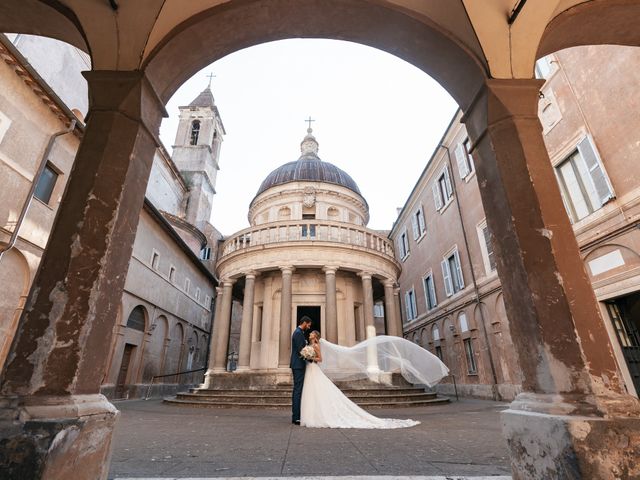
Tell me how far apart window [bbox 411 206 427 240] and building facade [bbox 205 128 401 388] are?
6827mm

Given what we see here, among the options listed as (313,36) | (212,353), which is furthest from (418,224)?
(313,36)

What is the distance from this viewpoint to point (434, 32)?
378 centimetres

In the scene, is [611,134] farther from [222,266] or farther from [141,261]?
[141,261]

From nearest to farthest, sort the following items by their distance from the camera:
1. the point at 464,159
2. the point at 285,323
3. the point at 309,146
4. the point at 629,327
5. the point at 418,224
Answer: the point at 629,327 < the point at 285,323 < the point at 464,159 < the point at 418,224 < the point at 309,146

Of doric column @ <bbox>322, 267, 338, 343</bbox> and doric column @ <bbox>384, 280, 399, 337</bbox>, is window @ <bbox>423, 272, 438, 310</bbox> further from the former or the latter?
doric column @ <bbox>322, 267, 338, 343</bbox>

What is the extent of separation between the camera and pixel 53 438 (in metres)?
2.01

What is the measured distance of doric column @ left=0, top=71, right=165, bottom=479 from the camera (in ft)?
6.73

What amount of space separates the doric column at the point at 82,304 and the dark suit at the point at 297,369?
175 inches

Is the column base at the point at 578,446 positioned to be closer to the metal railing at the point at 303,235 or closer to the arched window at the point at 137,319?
the metal railing at the point at 303,235

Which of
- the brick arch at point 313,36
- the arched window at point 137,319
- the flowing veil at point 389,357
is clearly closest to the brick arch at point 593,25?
the brick arch at point 313,36

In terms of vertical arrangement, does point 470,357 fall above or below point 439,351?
below

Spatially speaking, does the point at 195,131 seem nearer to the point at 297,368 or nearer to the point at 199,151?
the point at 199,151

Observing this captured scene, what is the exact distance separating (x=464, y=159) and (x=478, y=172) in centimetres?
1375

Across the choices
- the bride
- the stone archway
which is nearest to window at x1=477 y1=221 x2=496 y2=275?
the bride
